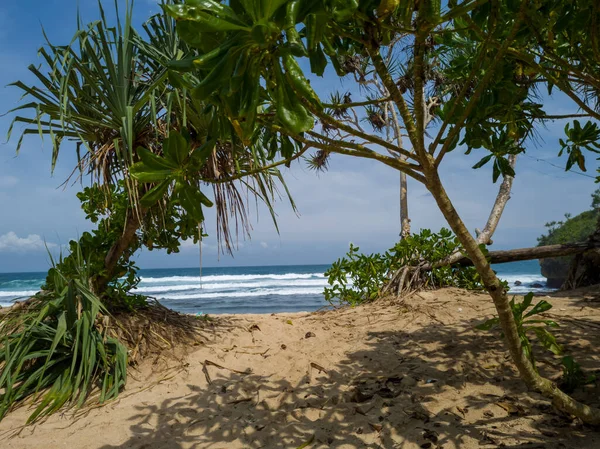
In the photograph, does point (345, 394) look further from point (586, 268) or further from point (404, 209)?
point (404, 209)

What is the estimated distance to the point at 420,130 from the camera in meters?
1.29

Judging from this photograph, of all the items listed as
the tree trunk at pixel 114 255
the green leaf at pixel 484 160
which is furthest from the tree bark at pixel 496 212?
the tree trunk at pixel 114 255

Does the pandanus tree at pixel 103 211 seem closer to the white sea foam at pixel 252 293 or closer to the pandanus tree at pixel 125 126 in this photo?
the pandanus tree at pixel 125 126

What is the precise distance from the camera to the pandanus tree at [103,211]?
2.73 meters

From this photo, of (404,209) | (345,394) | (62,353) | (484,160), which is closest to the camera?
(484,160)

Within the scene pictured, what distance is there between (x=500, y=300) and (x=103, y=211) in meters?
2.89

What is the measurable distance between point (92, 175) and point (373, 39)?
258 cm

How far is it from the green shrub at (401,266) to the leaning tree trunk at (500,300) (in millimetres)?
2392

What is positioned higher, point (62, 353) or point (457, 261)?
point (457, 261)

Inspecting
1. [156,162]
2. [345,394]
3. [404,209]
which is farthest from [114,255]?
[404,209]

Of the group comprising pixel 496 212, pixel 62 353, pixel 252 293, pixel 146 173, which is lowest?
pixel 252 293

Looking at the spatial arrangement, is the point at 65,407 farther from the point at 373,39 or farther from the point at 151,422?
the point at 373,39

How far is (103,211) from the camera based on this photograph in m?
3.35

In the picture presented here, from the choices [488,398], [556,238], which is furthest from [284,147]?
[556,238]
